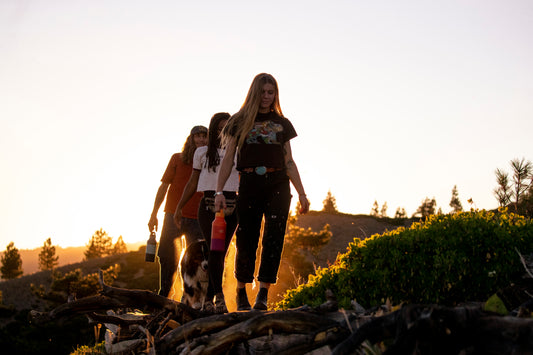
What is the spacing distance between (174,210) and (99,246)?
63.5 metres

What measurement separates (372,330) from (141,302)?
231 centimetres

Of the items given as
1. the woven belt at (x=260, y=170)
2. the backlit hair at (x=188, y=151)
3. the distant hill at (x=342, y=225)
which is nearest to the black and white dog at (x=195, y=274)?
the woven belt at (x=260, y=170)

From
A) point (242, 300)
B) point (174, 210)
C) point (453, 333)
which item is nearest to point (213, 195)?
point (242, 300)

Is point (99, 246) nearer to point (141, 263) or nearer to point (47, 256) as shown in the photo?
point (47, 256)

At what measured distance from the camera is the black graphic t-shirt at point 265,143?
4789mm

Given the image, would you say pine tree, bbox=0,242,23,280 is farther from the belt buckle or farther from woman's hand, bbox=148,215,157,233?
the belt buckle

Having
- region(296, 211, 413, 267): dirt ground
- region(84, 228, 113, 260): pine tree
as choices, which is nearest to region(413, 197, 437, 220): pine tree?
region(296, 211, 413, 267): dirt ground

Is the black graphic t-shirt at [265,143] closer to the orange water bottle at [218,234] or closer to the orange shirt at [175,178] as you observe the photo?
the orange water bottle at [218,234]

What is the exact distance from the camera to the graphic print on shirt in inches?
191

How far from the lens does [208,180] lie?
5566mm

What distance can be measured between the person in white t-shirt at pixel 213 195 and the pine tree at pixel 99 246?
6307cm

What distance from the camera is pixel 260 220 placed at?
16.0 ft

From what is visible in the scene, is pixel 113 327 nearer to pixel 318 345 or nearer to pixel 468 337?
pixel 318 345

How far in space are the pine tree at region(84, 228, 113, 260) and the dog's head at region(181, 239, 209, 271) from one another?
2484 inches
